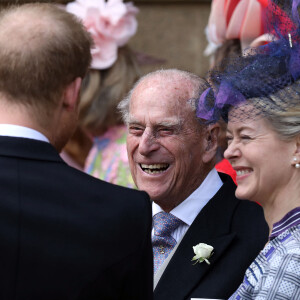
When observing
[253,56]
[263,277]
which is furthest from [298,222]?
[253,56]

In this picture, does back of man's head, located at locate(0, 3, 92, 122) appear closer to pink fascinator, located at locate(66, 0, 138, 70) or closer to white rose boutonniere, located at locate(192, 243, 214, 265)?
white rose boutonniere, located at locate(192, 243, 214, 265)

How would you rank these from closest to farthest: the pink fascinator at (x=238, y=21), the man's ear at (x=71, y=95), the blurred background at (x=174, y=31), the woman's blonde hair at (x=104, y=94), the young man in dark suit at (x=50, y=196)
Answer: the young man in dark suit at (x=50, y=196)
the man's ear at (x=71, y=95)
the pink fascinator at (x=238, y=21)
the woman's blonde hair at (x=104, y=94)
the blurred background at (x=174, y=31)

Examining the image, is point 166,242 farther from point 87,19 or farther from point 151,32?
point 151,32

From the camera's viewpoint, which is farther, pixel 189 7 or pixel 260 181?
pixel 189 7

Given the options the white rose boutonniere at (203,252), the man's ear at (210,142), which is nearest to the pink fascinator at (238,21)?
the man's ear at (210,142)

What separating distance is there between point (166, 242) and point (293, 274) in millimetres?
956

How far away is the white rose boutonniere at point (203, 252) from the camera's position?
306 cm

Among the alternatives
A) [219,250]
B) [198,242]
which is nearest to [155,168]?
[198,242]

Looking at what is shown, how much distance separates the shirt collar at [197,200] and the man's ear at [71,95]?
1.22m

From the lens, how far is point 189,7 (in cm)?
657

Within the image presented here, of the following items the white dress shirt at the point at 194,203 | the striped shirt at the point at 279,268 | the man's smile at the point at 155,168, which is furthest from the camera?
the man's smile at the point at 155,168

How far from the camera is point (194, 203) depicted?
3.40m

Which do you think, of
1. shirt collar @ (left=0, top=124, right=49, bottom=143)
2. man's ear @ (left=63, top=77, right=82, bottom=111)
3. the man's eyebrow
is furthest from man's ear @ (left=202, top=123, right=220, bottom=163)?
shirt collar @ (left=0, top=124, right=49, bottom=143)

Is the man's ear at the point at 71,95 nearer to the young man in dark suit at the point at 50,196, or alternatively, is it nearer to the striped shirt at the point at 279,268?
the young man in dark suit at the point at 50,196
